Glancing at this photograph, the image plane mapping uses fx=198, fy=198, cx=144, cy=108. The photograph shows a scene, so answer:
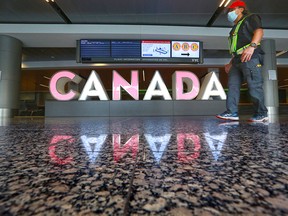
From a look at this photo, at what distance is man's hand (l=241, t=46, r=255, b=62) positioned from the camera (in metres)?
1.70

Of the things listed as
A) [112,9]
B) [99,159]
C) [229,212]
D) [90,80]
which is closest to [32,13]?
[112,9]

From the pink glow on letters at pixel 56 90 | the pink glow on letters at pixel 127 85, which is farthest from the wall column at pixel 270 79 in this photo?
the pink glow on letters at pixel 56 90

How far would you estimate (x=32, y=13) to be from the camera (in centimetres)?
400

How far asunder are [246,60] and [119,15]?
3.16 metres

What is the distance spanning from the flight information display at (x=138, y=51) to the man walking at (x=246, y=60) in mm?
2860

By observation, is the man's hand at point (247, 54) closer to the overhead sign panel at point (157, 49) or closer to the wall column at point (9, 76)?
the overhead sign panel at point (157, 49)

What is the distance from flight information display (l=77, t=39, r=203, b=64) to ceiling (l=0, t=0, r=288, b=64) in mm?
302

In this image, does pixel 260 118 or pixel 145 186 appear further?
pixel 260 118

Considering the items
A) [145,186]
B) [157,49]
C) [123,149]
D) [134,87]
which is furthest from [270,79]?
[145,186]

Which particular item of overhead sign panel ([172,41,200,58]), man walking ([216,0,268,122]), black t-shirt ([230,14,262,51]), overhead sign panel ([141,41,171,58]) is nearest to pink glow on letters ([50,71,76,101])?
overhead sign panel ([141,41,171,58])

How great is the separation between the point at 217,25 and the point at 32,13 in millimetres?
4017

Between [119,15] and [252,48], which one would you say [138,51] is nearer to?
[119,15]

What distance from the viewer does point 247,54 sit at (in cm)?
172

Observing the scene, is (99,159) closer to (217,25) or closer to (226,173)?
(226,173)
